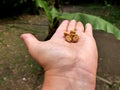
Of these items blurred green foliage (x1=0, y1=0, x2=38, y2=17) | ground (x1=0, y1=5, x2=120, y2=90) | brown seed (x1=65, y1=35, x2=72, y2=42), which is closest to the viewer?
brown seed (x1=65, y1=35, x2=72, y2=42)

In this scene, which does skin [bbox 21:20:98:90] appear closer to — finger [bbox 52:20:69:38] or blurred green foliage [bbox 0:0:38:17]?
finger [bbox 52:20:69:38]

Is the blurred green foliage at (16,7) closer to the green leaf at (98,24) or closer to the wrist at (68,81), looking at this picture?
the green leaf at (98,24)

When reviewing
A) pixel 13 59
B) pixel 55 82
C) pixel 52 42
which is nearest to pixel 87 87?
pixel 55 82

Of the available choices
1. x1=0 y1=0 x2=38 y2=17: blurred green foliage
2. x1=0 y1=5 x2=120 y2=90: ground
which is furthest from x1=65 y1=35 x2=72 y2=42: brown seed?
x1=0 y1=0 x2=38 y2=17: blurred green foliage

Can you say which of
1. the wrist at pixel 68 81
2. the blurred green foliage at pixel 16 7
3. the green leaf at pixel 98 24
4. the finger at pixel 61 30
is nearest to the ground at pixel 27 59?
the blurred green foliage at pixel 16 7

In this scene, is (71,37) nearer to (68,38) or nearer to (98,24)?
(68,38)

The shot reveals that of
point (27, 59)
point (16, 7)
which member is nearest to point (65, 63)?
point (27, 59)
